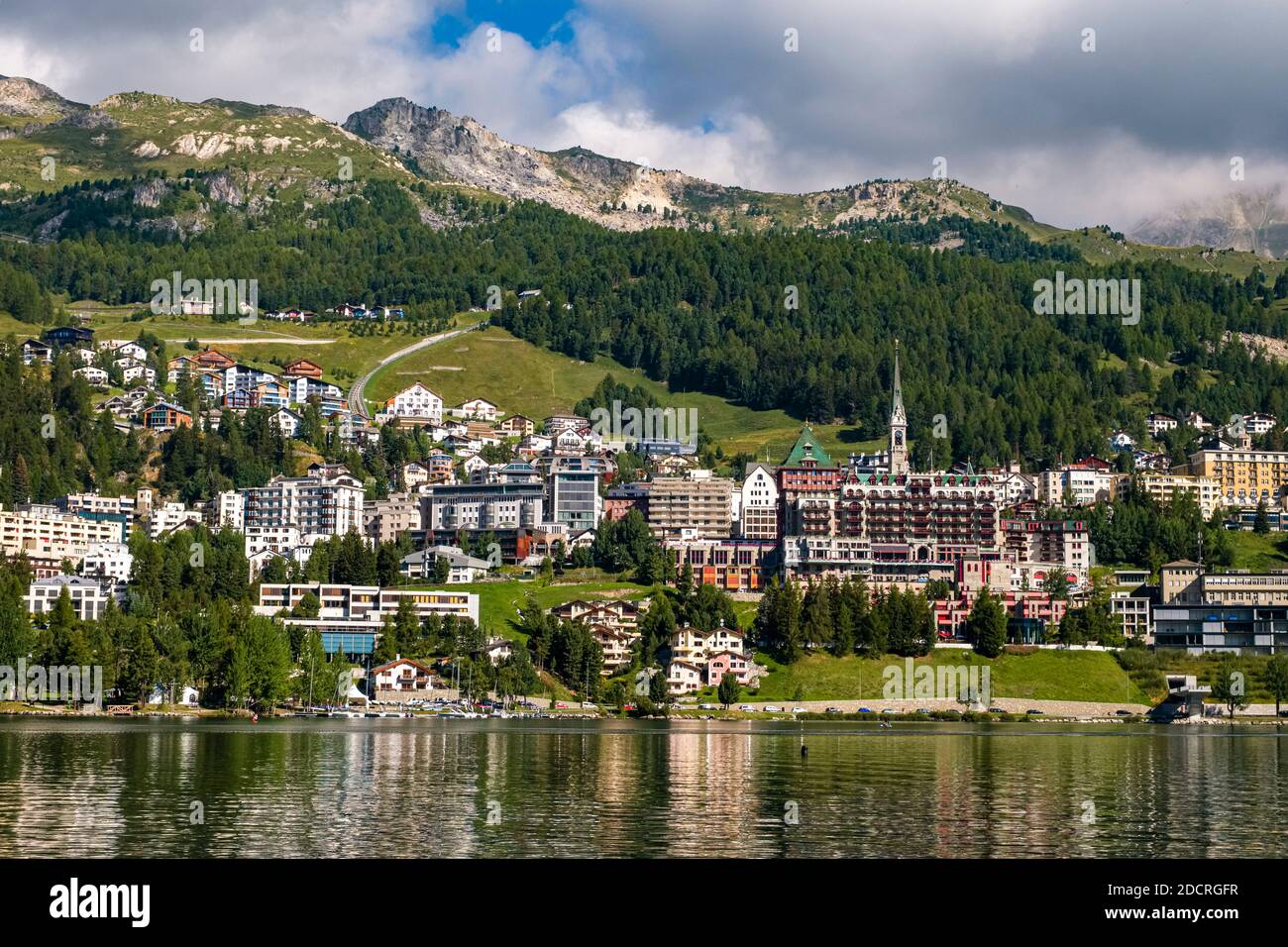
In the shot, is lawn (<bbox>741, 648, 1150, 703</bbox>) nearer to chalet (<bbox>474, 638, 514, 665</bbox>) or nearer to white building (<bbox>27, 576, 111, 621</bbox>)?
chalet (<bbox>474, 638, 514, 665</bbox>)

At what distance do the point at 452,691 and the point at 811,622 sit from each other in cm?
3715

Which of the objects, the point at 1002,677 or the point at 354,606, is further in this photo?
the point at 354,606

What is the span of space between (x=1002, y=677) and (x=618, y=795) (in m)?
106

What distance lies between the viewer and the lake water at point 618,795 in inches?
1971

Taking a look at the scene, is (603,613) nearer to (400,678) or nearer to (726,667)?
(726,667)

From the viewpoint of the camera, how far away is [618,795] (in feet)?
219

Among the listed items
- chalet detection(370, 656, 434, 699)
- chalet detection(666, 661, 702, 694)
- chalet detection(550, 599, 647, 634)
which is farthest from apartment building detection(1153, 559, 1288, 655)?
chalet detection(370, 656, 434, 699)

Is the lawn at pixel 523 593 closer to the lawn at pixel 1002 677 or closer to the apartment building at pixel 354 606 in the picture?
the apartment building at pixel 354 606

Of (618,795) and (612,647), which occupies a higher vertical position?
→ (612,647)

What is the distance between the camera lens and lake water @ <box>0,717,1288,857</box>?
164 feet

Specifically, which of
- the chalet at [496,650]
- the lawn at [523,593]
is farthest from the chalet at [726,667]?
the lawn at [523,593]

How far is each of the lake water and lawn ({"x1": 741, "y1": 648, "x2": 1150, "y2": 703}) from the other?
4380 centimetres

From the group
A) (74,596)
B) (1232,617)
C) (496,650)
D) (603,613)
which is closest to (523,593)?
(603,613)
